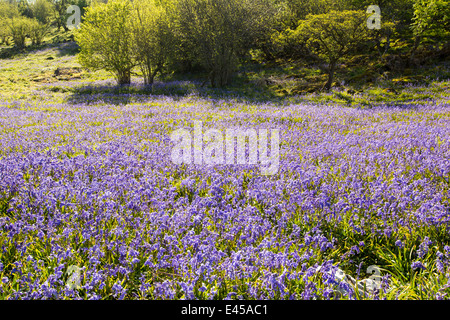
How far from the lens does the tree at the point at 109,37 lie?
23.2 metres

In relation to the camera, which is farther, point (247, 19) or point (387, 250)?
point (247, 19)

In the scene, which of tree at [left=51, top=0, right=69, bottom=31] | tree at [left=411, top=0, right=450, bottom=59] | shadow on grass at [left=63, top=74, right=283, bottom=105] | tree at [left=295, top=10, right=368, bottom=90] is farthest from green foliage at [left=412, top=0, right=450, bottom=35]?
tree at [left=51, top=0, right=69, bottom=31]

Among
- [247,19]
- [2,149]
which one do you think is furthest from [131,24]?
[2,149]

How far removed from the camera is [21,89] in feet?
77.9

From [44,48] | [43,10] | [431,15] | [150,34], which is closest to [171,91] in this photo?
[150,34]

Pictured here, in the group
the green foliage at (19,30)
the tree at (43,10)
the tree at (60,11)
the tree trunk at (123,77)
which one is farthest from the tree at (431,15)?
the tree at (43,10)

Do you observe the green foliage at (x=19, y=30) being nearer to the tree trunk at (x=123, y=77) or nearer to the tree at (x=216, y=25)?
the tree trunk at (x=123, y=77)

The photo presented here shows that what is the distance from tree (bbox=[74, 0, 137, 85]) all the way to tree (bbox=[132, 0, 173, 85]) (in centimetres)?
75

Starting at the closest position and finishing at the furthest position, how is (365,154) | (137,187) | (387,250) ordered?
(387,250) < (137,187) < (365,154)

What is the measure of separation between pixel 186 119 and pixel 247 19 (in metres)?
15.9

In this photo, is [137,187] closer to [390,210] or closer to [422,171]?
[390,210]

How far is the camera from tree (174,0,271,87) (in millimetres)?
21469

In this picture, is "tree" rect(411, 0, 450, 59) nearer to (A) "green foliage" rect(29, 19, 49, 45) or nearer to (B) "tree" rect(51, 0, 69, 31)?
(A) "green foliage" rect(29, 19, 49, 45)

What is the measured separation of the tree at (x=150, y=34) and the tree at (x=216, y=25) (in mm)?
1477
